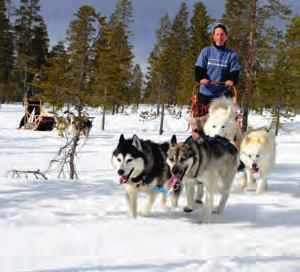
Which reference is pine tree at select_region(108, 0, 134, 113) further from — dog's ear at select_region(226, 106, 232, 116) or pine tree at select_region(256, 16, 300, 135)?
dog's ear at select_region(226, 106, 232, 116)

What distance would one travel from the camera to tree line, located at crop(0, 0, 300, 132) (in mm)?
11570

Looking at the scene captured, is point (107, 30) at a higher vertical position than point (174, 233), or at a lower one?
higher

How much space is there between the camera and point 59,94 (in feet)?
35.3

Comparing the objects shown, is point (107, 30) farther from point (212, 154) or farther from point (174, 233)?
point (174, 233)

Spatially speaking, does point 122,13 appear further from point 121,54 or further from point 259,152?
point 259,152

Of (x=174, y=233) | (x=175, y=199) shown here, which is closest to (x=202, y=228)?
(x=174, y=233)

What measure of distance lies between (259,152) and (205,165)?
1.95 metres

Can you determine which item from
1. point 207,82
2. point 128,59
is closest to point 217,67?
point 207,82

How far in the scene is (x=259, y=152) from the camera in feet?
20.2

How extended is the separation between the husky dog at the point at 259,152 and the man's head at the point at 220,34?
5.14ft

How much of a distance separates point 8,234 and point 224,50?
385 cm

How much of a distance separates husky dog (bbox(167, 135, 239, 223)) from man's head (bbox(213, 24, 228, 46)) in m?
1.60

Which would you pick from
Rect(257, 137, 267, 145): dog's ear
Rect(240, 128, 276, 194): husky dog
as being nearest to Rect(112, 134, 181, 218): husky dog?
Rect(240, 128, 276, 194): husky dog

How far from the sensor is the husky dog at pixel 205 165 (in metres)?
4.36
